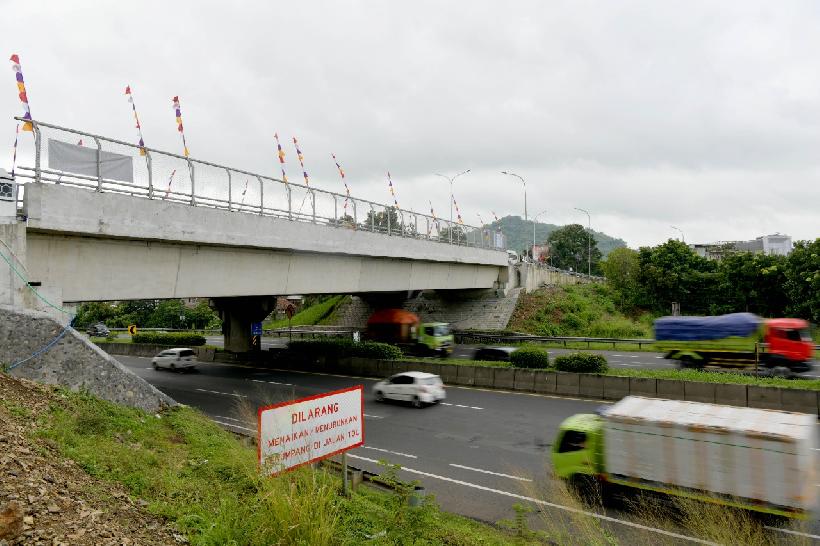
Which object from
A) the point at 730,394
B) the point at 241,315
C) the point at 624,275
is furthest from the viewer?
the point at 624,275

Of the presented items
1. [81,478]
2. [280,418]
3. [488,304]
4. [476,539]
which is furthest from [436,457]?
[488,304]

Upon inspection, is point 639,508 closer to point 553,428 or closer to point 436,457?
point 436,457

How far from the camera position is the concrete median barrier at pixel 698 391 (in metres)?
21.1

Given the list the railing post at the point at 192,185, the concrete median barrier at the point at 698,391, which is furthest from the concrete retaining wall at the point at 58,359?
the concrete median barrier at the point at 698,391

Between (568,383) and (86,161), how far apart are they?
20.3 metres

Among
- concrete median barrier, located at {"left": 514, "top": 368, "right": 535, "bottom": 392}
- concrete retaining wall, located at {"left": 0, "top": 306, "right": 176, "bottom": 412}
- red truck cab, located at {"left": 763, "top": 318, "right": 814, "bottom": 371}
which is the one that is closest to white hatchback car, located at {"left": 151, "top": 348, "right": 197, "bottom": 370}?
concrete median barrier, located at {"left": 514, "top": 368, "right": 535, "bottom": 392}

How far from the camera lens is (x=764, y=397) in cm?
2014

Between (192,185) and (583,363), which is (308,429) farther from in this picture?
(583,363)

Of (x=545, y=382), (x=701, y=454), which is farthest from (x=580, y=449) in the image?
(x=545, y=382)

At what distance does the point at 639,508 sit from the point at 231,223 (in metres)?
16.2

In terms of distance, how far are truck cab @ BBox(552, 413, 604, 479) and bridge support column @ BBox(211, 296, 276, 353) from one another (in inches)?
1113

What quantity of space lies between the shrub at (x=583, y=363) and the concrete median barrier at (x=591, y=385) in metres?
0.45

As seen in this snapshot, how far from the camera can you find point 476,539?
28.9 feet

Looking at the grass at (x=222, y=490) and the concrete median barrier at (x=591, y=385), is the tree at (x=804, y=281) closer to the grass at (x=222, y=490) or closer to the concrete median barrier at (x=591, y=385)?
the concrete median barrier at (x=591, y=385)
